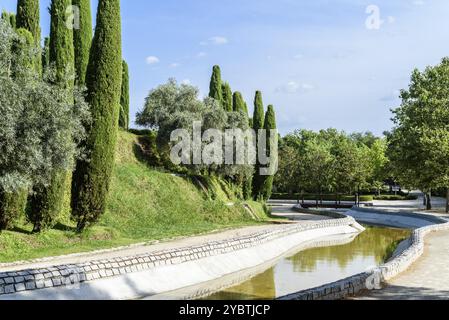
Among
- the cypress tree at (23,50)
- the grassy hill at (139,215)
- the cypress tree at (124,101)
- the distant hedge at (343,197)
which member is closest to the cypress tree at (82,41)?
the cypress tree at (23,50)

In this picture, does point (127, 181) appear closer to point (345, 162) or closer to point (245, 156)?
point (245, 156)

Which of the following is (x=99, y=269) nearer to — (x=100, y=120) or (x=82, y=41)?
(x=100, y=120)

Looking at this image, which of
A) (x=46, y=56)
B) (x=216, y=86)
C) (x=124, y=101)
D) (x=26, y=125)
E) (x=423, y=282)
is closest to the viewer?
(x=423, y=282)

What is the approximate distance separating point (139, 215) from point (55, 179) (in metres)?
10.1

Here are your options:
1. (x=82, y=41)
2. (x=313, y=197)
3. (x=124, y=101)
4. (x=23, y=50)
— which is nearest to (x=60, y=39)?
(x=82, y=41)

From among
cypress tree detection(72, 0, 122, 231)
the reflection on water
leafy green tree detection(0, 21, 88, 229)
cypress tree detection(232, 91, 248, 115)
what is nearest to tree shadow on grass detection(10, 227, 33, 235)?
leafy green tree detection(0, 21, 88, 229)

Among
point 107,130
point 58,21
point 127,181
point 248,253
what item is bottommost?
point 248,253

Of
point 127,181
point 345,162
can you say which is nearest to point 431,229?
point 127,181

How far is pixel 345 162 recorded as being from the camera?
69.0 metres

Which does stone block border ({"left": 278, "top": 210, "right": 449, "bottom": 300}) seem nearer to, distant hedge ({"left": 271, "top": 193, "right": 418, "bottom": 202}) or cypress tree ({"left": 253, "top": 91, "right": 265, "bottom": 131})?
cypress tree ({"left": 253, "top": 91, "right": 265, "bottom": 131})

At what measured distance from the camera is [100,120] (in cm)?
2572

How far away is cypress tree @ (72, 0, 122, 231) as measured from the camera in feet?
83.7

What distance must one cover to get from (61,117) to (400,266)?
13.5 metres

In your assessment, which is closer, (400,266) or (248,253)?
(400,266)
